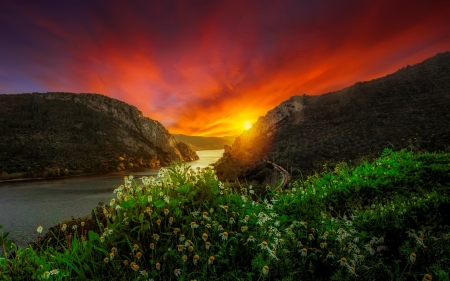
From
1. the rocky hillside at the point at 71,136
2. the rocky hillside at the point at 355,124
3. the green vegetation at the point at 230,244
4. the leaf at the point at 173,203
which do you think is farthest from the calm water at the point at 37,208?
the rocky hillside at the point at 71,136

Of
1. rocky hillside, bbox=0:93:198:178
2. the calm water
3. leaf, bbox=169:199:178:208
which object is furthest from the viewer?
rocky hillside, bbox=0:93:198:178

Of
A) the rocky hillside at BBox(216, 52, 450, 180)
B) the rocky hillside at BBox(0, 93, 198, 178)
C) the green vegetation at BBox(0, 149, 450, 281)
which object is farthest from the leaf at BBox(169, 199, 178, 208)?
the rocky hillside at BBox(0, 93, 198, 178)

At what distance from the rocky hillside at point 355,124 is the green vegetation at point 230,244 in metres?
10.5

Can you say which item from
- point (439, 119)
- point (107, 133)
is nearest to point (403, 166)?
point (439, 119)

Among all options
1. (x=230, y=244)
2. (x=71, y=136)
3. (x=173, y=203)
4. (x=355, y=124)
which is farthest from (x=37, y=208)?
(x=71, y=136)

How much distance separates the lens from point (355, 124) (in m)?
25.3

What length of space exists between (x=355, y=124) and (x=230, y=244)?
85.1 feet

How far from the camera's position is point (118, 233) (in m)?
3.89

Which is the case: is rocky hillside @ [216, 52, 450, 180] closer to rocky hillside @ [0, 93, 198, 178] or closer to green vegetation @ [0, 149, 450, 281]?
green vegetation @ [0, 149, 450, 281]

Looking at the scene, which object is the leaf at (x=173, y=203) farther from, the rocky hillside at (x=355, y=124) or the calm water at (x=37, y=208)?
the rocky hillside at (x=355, y=124)

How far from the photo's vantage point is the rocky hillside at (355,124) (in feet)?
59.8

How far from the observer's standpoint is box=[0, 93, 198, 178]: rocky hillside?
148 ft

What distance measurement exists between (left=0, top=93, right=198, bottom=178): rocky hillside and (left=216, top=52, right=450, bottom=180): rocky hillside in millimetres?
16277

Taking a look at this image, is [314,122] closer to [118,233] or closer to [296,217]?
[296,217]
